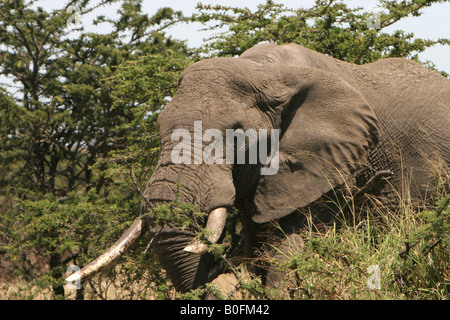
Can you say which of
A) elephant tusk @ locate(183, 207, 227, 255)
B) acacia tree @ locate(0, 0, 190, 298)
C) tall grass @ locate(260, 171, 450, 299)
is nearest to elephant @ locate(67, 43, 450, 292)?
elephant tusk @ locate(183, 207, 227, 255)

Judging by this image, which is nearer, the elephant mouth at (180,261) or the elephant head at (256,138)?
the elephant mouth at (180,261)

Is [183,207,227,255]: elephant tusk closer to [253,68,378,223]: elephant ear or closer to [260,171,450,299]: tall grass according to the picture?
[260,171,450,299]: tall grass

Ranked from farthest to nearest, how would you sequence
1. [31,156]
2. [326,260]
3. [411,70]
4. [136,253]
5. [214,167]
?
[31,156] < [136,253] < [411,70] < [214,167] < [326,260]

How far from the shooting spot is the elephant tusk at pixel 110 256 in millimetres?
4852

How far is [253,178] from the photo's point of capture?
5730mm

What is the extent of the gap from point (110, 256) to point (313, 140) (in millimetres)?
1828

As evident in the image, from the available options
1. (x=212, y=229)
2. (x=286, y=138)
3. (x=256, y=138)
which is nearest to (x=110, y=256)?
(x=212, y=229)

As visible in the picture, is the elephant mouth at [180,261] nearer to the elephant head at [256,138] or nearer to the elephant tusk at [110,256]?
the elephant head at [256,138]

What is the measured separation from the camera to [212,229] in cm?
495

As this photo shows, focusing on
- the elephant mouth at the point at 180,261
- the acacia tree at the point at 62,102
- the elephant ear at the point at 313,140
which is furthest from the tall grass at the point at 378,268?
the acacia tree at the point at 62,102

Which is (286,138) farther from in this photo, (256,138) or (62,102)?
(62,102)
